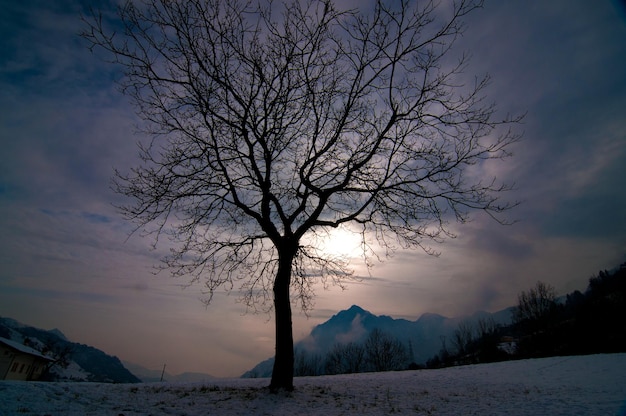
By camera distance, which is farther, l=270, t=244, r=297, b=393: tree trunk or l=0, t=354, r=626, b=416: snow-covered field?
l=270, t=244, r=297, b=393: tree trunk

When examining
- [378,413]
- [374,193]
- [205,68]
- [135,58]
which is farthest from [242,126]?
[378,413]

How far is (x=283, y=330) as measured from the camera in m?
10.4

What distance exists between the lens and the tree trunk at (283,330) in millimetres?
9953

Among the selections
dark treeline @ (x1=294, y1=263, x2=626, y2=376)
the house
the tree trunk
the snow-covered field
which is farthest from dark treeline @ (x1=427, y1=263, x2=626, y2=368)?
the house

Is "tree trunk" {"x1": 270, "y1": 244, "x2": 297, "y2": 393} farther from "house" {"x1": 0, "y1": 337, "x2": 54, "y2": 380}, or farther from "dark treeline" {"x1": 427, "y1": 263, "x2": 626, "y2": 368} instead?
"house" {"x1": 0, "y1": 337, "x2": 54, "y2": 380}

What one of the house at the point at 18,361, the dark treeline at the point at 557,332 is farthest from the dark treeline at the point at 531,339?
the house at the point at 18,361

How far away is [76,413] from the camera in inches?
224

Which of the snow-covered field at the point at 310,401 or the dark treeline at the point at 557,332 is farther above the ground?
the dark treeline at the point at 557,332

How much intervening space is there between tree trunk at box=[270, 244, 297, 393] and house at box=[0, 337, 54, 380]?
48904mm

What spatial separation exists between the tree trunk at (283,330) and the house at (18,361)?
48.9 m

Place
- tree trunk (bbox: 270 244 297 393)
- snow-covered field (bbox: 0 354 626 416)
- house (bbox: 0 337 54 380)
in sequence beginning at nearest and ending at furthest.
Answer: snow-covered field (bbox: 0 354 626 416) → tree trunk (bbox: 270 244 297 393) → house (bbox: 0 337 54 380)

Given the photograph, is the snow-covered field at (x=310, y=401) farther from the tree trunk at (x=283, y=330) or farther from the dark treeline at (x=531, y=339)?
the dark treeline at (x=531, y=339)

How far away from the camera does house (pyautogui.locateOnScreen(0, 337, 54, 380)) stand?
37550 mm

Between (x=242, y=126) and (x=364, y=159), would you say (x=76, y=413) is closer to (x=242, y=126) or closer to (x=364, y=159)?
(x=242, y=126)
